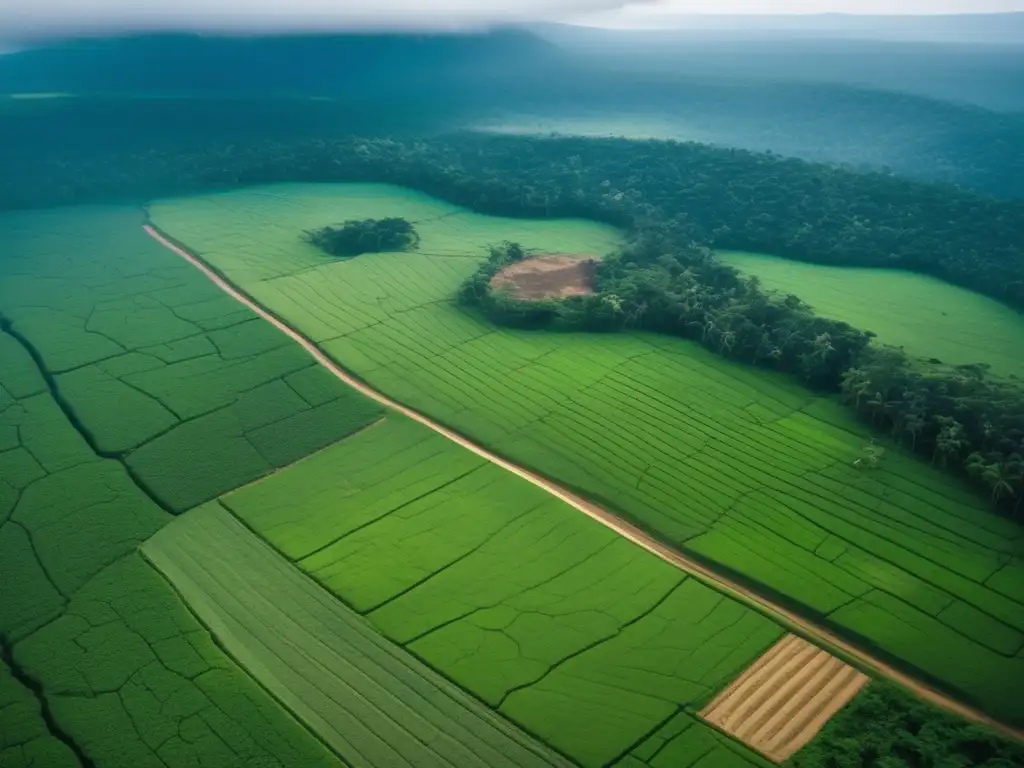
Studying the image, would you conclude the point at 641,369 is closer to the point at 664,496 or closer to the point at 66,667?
the point at 664,496

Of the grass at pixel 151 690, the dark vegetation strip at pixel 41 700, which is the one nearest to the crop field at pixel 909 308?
the grass at pixel 151 690

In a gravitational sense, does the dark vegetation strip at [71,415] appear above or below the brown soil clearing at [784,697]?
below

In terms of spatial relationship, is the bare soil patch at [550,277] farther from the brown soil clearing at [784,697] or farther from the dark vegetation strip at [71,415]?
the brown soil clearing at [784,697]

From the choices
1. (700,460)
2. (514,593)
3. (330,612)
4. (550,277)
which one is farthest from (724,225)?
(330,612)

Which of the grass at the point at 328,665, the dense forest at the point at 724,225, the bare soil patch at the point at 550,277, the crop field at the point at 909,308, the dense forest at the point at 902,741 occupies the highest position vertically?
the dense forest at the point at 724,225

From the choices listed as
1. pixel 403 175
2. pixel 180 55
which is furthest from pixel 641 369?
pixel 180 55

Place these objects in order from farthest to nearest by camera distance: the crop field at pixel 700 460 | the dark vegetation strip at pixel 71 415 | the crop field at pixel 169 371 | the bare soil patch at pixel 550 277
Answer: the bare soil patch at pixel 550 277 → the crop field at pixel 169 371 → the dark vegetation strip at pixel 71 415 → the crop field at pixel 700 460

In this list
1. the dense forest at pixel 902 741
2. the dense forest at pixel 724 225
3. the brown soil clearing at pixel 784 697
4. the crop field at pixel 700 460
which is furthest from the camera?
the dense forest at pixel 724 225

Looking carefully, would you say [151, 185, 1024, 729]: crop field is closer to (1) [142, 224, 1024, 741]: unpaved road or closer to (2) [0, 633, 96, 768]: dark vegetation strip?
(1) [142, 224, 1024, 741]: unpaved road
